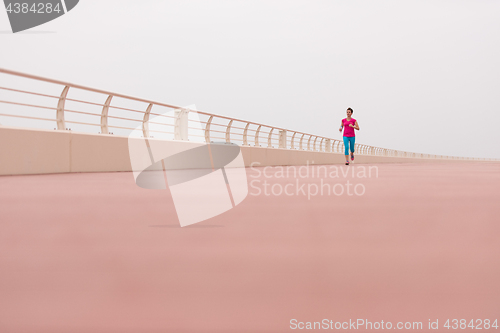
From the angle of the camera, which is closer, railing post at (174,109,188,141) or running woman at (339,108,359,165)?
railing post at (174,109,188,141)

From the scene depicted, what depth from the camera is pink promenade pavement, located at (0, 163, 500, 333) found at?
1523 mm

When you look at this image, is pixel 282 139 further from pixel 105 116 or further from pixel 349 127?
pixel 105 116

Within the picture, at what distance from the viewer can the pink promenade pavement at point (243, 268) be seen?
1523 millimetres

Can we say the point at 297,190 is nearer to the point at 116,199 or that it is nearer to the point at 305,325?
the point at 116,199

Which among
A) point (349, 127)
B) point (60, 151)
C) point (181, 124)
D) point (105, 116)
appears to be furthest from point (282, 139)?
point (60, 151)

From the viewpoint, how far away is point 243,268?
2141 mm

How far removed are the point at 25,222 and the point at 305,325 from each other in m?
2.57

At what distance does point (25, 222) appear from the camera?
3.47 metres

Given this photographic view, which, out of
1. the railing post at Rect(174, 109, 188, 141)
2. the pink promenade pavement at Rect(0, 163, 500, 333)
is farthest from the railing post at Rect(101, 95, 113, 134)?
the pink promenade pavement at Rect(0, 163, 500, 333)

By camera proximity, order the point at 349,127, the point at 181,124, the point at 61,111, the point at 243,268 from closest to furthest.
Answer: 1. the point at 243,268
2. the point at 61,111
3. the point at 181,124
4. the point at 349,127

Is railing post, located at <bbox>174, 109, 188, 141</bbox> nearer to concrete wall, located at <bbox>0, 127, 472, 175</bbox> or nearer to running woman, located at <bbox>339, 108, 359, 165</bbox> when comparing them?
concrete wall, located at <bbox>0, 127, 472, 175</bbox>

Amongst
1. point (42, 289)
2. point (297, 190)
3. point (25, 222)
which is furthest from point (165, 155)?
point (42, 289)

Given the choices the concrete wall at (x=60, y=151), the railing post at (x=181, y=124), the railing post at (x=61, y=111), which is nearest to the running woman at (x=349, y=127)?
the railing post at (x=181, y=124)

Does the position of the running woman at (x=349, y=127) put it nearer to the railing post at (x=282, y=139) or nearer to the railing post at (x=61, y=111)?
the railing post at (x=282, y=139)
